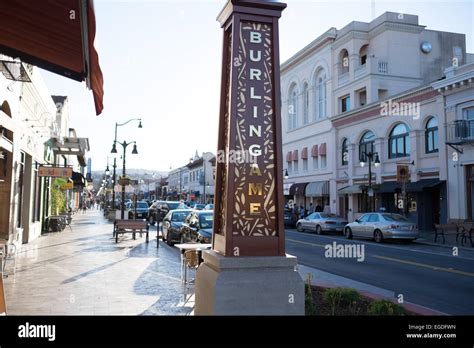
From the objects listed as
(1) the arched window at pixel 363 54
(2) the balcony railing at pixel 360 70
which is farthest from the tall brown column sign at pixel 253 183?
(1) the arched window at pixel 363 54

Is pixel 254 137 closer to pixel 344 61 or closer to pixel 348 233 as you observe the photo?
pixel 348 233

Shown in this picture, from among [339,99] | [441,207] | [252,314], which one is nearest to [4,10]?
[252,314]

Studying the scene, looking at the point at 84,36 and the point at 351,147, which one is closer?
the point at 84,36

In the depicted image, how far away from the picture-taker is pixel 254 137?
5.86 m

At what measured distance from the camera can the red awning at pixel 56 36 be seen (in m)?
5.45

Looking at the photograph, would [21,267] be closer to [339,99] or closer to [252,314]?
[252,314]

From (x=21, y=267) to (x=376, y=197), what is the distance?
26.2m

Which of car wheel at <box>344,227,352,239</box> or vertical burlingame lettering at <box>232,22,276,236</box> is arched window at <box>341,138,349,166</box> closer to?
car wheel at <box>344,227,352,239</box>

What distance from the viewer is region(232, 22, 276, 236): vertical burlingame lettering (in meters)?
5.79

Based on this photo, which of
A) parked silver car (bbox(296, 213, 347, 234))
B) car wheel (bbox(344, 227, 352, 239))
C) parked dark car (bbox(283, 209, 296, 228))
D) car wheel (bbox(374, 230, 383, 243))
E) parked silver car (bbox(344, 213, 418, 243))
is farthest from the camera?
parked dark car (bbox(283, 209, 296, 228))

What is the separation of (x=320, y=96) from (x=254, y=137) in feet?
127

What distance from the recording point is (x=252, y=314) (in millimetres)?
5281

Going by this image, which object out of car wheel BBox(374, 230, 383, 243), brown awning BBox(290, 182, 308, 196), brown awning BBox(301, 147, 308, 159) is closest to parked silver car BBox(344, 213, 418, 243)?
car wheel BBox(374, 230, 383, 243)

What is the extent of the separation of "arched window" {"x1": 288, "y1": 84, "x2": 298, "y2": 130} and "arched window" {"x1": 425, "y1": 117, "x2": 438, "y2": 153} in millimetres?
20618
